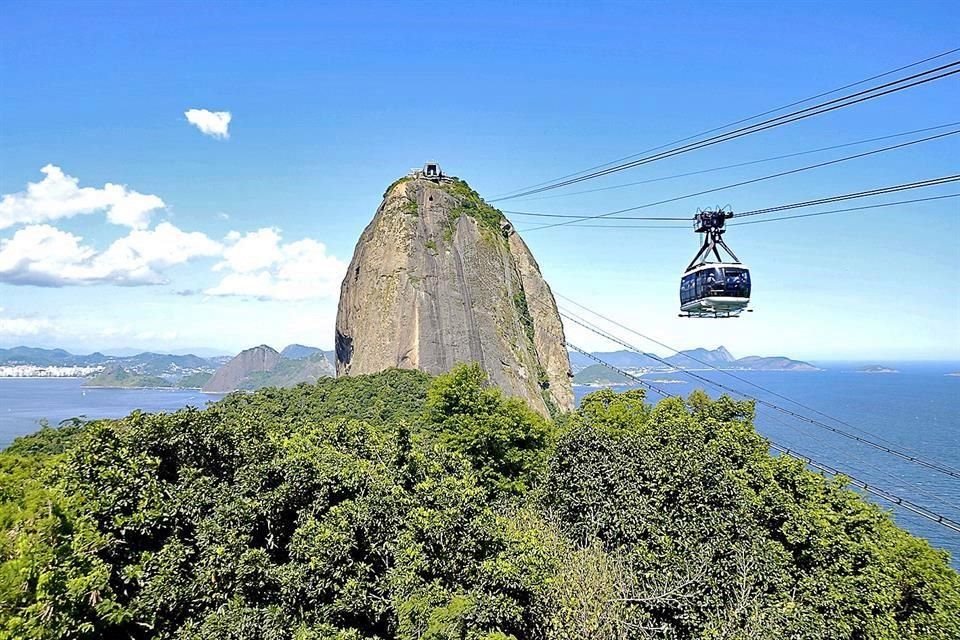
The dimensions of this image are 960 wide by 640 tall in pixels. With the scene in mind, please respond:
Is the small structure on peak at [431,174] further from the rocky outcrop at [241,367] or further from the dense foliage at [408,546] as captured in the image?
the rocky outcrop at [241,367]

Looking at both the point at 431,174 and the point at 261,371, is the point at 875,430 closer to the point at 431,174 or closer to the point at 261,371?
the point at 431,174

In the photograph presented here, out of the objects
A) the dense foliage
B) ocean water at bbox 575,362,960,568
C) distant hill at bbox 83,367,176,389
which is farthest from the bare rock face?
distant hill at bbox 83,367,176,389

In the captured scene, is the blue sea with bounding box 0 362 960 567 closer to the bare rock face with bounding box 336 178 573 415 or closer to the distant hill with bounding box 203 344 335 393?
the distant hill with bounding box 203 344 335 393

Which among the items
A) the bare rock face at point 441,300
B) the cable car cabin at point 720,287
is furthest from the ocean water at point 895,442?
the bare rock face at point 441,300

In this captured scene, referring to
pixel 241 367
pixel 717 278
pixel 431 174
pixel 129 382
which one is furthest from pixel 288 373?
pixel 717 278

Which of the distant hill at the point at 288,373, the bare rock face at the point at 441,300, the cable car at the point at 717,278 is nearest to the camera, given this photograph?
the cable car at the point at 717,278
